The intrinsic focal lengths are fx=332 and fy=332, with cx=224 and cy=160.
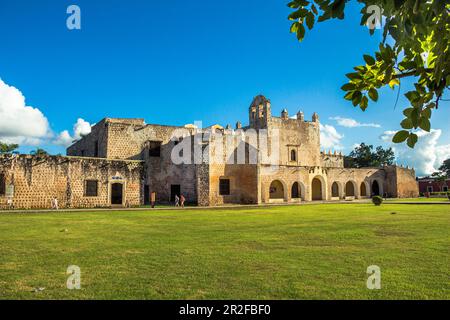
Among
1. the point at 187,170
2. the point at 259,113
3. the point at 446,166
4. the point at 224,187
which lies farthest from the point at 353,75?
the point at 446,166

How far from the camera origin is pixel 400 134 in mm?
2129

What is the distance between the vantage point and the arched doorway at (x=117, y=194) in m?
24.4

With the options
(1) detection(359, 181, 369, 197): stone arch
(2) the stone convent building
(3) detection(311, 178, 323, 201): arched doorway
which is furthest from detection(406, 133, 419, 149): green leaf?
(1) detection(359, 181, 369, 197): stone arch

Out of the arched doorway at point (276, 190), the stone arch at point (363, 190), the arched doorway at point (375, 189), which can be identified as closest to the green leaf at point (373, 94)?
the arched doorway at point (276, 190)

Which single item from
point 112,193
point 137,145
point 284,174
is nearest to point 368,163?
point 284,174

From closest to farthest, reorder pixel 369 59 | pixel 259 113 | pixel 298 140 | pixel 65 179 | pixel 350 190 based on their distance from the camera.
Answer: pixel 369 59 → pixel 65 179 → pixel 259 113 → pixel 298 140 → pixel 350 190

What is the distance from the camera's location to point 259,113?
3609 centimetres

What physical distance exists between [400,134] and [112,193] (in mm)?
24300

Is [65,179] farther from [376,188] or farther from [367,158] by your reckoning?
[367,158]

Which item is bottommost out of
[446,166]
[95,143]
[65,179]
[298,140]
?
[65,179]

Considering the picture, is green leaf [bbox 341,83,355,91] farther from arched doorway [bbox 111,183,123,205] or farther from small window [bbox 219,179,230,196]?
small window [bbox 219,179,230,196]

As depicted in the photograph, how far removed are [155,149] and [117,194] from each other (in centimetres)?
639

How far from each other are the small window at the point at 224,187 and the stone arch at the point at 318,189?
1234 centimetres

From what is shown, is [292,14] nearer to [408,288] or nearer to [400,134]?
[400,134]
